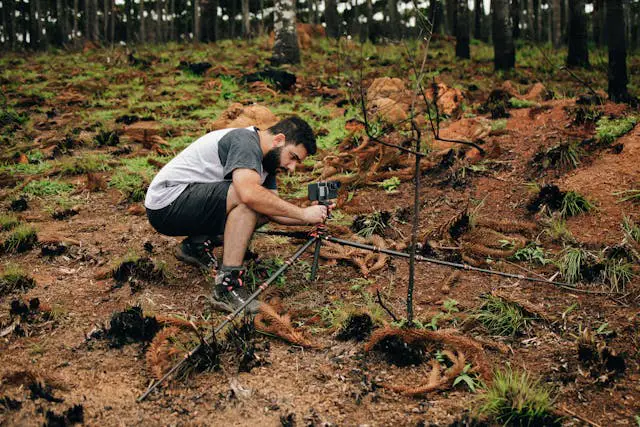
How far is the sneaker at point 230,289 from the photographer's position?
3.30 metres

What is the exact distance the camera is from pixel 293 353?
2.88m

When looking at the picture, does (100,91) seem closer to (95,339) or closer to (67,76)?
(67,76)

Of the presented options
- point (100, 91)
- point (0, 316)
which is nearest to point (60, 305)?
point (0, 316)

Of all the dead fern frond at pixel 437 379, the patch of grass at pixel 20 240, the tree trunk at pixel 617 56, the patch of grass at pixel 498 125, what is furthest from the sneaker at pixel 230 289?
the tree trunk at pixel 617 56

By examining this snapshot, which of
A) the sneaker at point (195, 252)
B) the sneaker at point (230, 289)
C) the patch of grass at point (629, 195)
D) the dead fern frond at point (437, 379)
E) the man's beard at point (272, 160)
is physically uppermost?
the man's beard at point (272, 160)

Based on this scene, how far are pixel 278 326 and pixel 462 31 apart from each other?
11.0 meters

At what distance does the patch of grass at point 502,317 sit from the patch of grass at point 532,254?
2.32 feet

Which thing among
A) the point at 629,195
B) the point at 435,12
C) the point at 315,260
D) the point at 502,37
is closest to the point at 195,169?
the point at 315,260

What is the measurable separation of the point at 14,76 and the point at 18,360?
950 centimetres

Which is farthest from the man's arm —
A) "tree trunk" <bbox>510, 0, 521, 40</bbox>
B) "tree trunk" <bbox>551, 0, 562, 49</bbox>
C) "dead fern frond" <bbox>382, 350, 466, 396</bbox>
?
"tree trunk" <bbox>551, 0, 562, 49</bbox>

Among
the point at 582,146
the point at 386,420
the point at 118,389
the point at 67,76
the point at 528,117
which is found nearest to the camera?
the point at 386,420

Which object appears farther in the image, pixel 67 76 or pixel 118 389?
pixel 67 76

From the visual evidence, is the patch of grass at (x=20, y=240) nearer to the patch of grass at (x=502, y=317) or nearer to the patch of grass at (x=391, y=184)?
the patch of grass at (x=391, y=184)

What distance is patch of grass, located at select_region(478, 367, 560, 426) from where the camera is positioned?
7.15 ft
